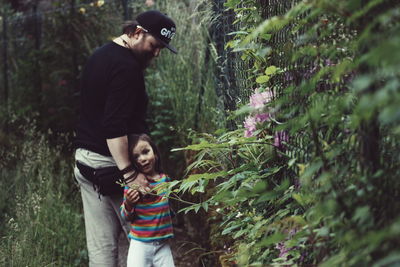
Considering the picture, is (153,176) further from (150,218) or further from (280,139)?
(280,139)

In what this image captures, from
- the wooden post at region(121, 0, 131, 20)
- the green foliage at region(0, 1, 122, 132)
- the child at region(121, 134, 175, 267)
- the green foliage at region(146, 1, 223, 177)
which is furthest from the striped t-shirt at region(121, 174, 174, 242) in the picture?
the wooden post at region(121, 0, 131, 20)

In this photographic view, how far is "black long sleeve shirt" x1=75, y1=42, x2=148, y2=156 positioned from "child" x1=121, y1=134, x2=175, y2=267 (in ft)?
0.49

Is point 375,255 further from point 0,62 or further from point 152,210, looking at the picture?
point 0,62

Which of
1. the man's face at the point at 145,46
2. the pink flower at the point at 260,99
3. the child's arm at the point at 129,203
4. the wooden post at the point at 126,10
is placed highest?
the wooden post at the point at 126,10

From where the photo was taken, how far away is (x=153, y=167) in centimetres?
348

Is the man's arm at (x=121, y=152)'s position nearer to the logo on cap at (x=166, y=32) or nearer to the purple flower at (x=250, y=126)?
the logo on cap at (x=166, y=32)

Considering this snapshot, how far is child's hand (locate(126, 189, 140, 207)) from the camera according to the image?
10.7 feet

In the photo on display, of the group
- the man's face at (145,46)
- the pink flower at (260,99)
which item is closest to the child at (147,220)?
the man's face at (145,46)

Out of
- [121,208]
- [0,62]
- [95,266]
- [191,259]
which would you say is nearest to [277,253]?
[121,208]

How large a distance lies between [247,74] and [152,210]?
98cm

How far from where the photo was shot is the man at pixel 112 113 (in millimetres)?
3256

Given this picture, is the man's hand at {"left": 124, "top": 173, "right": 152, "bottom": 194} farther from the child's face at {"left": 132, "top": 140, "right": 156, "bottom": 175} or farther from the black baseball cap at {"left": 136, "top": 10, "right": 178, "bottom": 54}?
the black baseball cap at {"left": 136, "top": 10, "right": 178, "bottom": 54}

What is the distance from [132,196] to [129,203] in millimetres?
52

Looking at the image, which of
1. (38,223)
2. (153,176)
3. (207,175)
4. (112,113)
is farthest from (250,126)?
(38,223)
